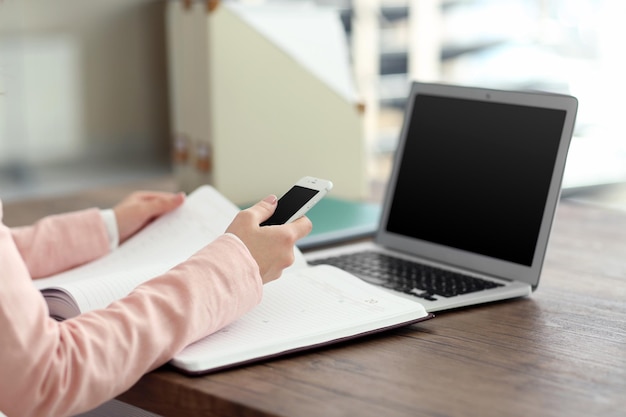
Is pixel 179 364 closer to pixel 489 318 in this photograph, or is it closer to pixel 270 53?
pixel 489 318

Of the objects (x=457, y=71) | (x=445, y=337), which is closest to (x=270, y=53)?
(x=445, y=337)

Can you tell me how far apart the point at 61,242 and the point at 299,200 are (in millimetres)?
351

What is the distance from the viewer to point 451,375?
704mm

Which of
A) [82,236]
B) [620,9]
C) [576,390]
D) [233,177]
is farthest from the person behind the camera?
[620,9]

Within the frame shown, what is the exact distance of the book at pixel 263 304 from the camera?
73 centimetres

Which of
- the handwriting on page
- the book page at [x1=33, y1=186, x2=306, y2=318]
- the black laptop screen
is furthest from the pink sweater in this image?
the black laptop screen

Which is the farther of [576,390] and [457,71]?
[457,71]

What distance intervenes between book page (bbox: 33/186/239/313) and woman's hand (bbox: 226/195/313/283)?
5.7 inches

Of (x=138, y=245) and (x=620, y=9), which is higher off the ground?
(x=620, y=9)

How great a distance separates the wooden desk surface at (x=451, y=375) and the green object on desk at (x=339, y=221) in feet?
1.02

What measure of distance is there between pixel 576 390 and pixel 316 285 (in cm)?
30

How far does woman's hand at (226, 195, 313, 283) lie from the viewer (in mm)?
793

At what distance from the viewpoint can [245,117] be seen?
1391mm

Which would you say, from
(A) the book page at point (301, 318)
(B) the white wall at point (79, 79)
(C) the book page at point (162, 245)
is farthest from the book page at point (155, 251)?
(B) the white wall at point (79, 79)
